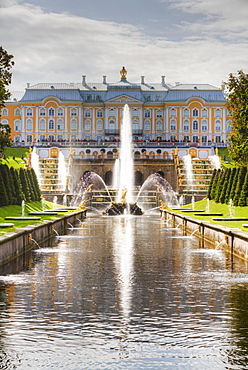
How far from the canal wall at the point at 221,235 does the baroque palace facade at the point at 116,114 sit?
8698 centimetres

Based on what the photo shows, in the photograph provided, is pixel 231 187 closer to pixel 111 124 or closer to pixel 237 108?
pixel 237 108

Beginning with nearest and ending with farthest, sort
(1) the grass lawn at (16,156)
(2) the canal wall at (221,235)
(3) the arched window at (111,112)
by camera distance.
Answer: (2) the canal wall at (221,235) < (1) the grass lawn at (16,156) < (3) the arched window at (111,112)

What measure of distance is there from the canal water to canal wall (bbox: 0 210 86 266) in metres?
0.40

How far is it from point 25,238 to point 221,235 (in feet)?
20.0

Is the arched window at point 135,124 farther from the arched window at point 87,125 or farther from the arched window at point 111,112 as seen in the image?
the arched window at point 87,125

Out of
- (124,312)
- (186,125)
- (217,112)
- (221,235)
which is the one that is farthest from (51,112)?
(124,312)

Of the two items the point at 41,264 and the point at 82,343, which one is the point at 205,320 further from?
the point at 41,264

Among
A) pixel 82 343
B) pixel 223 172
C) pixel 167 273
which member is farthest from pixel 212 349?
pixel 223 172

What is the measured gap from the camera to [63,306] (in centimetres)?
1078

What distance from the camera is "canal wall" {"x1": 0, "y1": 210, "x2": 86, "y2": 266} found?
16.0m

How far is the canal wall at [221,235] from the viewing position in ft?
57.7

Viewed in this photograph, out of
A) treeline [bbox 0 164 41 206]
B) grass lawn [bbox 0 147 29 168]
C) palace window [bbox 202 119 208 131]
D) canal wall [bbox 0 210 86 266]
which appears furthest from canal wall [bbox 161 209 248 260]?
palace window [bbox 202 119 208 131]

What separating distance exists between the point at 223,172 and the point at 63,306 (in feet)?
108

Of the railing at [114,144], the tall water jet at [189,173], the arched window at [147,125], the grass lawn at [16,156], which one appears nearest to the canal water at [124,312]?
Result: the tall water jet at [189,173]
